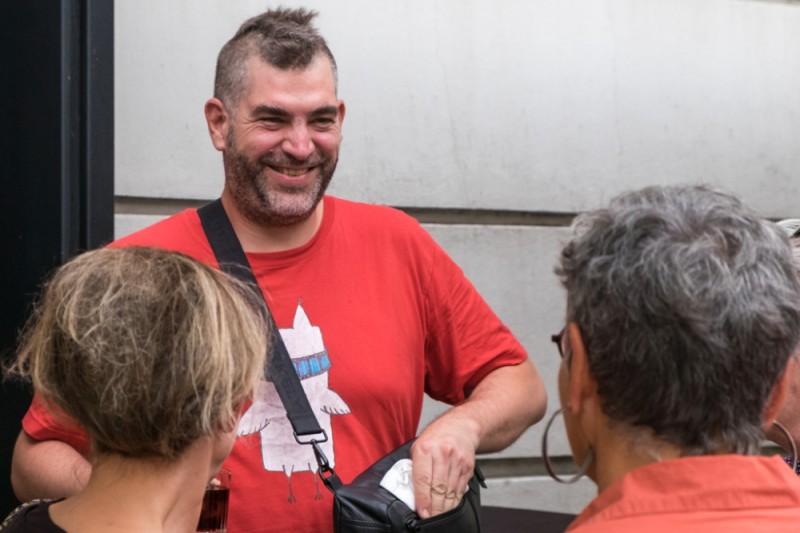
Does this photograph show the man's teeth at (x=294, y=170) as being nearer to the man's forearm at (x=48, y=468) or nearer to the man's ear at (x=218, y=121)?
the man's ear at (x=218, y=121)

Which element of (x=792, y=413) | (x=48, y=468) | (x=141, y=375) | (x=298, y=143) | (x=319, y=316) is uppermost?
(x=298, y=143)

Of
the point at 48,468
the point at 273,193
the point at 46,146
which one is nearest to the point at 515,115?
the point at 46,146

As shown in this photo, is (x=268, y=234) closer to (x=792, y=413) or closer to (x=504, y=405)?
(x=504, y=405)

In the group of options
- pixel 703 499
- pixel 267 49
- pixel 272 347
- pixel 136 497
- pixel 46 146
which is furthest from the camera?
pixel 46 146

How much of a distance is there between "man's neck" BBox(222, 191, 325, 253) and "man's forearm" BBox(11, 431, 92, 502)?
0.60m

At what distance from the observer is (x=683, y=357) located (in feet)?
5.40

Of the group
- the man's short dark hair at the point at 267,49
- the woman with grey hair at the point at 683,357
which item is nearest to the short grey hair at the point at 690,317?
the woman with grey hair at the point at 683,357

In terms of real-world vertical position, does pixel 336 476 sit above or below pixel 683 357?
below

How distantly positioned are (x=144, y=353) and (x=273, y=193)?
1.11 metres

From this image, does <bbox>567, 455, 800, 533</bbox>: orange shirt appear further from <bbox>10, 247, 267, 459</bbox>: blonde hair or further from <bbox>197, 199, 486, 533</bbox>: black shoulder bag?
<bbox>197, 199, 486, 533</bbox>: black shoulder bag

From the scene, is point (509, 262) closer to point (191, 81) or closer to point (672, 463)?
point (191, 81)

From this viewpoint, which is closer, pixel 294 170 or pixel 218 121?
pixel 294 170

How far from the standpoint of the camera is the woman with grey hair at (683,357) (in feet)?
5.26

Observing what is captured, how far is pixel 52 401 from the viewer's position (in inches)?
74.8
